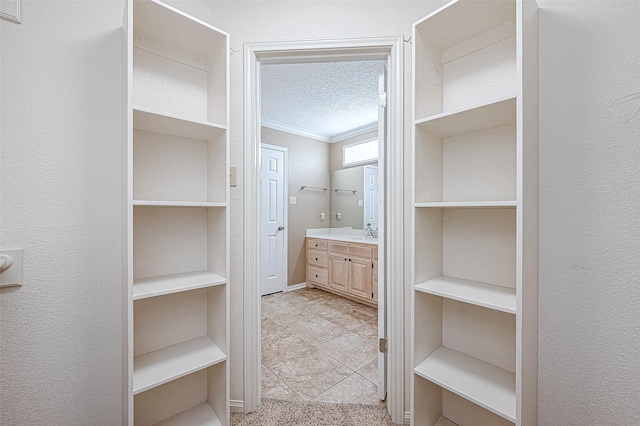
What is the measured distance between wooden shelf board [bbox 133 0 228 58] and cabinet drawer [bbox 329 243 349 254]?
2.71 metres

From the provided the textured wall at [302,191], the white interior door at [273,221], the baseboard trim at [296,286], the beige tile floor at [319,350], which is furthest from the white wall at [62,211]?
the baseboard trim at [296,286]

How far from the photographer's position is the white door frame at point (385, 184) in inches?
57.1

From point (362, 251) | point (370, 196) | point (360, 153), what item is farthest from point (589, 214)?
point (360, 153)

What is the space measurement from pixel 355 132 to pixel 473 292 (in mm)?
3391

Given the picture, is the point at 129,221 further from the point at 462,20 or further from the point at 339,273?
the point at 339,273

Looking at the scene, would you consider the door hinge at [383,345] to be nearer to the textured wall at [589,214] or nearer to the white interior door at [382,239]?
the white interior door at [382,239]

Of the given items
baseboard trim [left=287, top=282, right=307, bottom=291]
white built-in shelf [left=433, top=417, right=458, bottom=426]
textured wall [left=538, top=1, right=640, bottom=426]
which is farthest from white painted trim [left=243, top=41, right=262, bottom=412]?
baseboard trim [left=287, top=282, right=307, bottom=291]

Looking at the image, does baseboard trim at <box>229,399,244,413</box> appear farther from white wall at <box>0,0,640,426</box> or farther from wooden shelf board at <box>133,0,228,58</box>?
wooden shelf board at <box>133,0,228,58</box>

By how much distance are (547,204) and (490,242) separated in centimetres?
26

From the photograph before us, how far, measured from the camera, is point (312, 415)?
154 cm

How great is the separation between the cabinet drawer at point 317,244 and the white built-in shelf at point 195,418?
8.66 ft

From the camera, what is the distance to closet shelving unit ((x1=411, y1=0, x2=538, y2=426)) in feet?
3.35

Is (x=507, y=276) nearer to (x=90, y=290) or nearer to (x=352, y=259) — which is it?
(x=90, y=290)

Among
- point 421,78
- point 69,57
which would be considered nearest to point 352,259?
point 421,78
